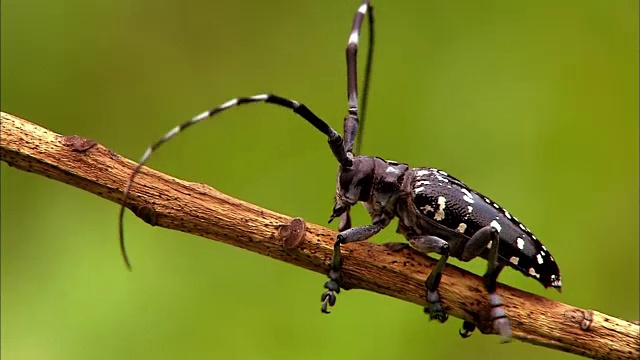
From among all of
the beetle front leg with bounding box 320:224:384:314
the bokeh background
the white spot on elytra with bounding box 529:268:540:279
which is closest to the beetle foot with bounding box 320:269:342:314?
the beetle front leg with bounding box 320:224:384:314

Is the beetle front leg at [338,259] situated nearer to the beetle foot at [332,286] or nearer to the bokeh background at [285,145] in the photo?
the beetle foot at [332,286]

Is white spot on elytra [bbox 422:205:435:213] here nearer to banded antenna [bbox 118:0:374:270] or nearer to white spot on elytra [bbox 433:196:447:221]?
white spot on elytra [bbox 433:196:447:221]

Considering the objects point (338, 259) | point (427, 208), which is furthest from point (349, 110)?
point (338, 259)

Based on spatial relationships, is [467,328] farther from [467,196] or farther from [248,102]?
[248,102]

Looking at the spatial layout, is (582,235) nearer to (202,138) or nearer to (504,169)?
(504,169)

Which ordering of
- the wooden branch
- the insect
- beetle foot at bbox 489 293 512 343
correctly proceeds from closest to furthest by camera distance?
the wooden branch, beetle foot at bbox 489 293 512 343, the insect

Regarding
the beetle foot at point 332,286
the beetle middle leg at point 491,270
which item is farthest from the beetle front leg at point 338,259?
the beetle middle leg at point 491,270

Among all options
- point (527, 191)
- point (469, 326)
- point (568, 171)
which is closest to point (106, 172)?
point (469, 326)
